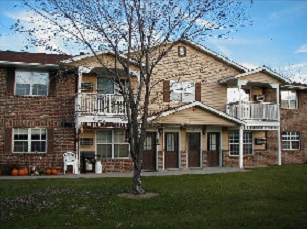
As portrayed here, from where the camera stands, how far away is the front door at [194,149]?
2136cm

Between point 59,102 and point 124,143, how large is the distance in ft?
13.0

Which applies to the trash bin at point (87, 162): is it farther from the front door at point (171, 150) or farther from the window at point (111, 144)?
the front door at point (171, 150)

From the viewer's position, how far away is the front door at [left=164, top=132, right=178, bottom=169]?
2072 centimetres

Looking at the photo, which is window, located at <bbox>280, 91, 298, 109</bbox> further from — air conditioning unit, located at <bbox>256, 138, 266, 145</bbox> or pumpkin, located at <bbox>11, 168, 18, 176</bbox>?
pumpkin, located at <bbox>11, 168, 18, 176</bbox>

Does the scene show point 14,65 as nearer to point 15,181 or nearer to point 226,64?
point 15,181

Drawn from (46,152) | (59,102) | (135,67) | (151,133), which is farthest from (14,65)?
(151,133)

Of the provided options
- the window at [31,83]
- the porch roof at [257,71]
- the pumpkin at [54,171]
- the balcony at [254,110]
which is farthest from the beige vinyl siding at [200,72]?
the pumpkin at [54,171]

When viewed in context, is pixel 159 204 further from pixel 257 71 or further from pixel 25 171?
pixel 257 71

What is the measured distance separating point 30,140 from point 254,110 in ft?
41.2

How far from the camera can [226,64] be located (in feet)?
75.2

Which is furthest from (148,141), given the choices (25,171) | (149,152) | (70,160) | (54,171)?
(25,171)

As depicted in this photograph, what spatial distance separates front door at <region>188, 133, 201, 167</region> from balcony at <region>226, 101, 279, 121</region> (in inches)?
101

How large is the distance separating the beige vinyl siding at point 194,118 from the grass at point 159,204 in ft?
17.7

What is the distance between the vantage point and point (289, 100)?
Result: 24.7 meters
